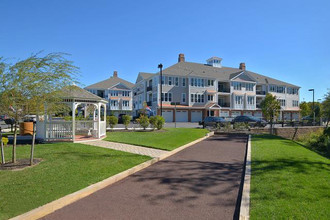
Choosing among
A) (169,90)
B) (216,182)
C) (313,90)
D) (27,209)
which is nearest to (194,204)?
(216,182)

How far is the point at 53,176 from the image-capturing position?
20.6ft

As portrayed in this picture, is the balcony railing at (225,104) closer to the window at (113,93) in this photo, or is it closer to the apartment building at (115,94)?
the apartment building at (115,94)

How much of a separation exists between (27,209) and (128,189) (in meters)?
2.19

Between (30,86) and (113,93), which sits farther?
(113,93)

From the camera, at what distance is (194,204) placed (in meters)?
4.83

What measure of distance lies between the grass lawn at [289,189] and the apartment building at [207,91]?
111ft

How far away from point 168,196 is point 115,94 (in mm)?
56321

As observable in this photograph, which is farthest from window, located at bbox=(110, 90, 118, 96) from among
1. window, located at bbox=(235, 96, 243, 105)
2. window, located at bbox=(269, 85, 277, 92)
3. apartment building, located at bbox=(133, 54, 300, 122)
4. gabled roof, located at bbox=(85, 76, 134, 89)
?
window, located at bbox=(269, 85, 277, 92)

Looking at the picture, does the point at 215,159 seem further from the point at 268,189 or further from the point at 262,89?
the point at 262,89

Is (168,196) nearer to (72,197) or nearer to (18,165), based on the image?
(72,197)

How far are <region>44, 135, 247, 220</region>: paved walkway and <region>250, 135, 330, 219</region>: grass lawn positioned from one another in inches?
21.1

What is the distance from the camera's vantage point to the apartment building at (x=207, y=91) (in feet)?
146

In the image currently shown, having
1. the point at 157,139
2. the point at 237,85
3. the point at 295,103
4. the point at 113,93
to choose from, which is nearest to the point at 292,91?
the point at 295,103

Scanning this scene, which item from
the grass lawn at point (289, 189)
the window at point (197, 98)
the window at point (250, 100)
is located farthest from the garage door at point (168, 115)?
the grass lawn at point (289, 189)
